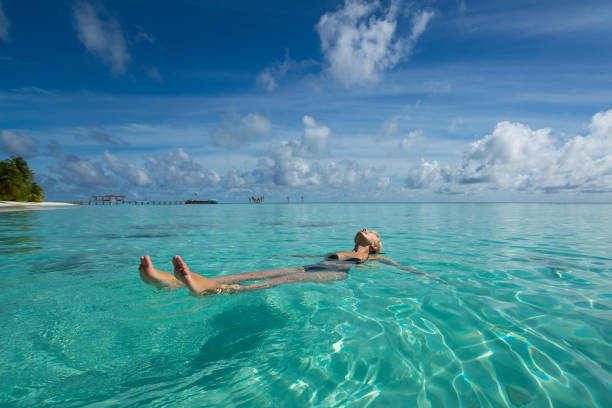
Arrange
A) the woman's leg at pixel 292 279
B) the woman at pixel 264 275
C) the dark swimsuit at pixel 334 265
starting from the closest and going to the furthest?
the woman at pixel 264 275 → the woman's leg at pixel 292 279 → the dark swimsuit at pixel 334 265

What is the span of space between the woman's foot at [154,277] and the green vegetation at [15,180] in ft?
204

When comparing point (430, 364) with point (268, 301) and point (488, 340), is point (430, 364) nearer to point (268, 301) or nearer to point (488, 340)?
point (488, 340)

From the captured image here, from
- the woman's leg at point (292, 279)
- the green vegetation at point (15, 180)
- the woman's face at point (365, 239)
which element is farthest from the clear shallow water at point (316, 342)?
the green vegetation at point (15, 180)

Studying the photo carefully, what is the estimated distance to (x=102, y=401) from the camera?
2057 mm

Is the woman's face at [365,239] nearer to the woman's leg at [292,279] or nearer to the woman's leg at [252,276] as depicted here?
the woman's leg at [292,279]

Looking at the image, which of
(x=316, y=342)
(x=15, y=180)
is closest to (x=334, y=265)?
(x=316, y=342)

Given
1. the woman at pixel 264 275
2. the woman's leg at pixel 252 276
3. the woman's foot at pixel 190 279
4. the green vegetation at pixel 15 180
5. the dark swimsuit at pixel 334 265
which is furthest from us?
the green vegetation at pixel 15 180

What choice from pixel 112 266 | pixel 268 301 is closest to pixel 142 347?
pixel 268 301

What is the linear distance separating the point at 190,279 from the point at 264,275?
1626mm

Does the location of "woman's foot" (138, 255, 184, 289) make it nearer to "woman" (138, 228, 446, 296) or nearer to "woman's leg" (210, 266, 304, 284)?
"woman" (138, 228, 446, 296)

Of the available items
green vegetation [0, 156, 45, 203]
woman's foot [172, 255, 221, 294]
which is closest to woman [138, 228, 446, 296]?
woman's foot [172, 255, 221, 294]

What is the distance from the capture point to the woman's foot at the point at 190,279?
137 inches

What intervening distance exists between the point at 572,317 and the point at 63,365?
555 centimetres

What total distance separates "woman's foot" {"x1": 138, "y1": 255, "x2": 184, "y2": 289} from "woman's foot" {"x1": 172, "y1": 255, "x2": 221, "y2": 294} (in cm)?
35
